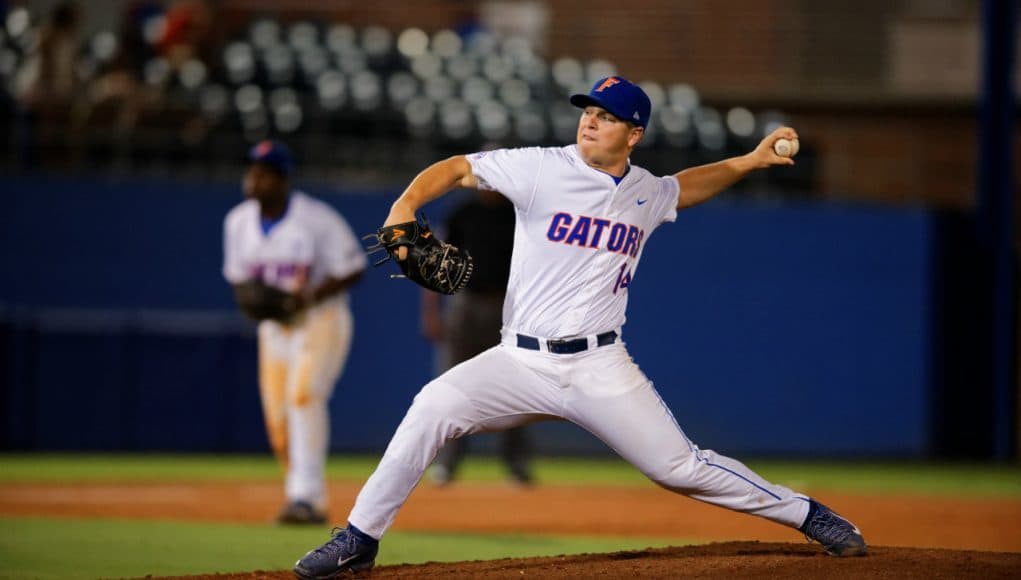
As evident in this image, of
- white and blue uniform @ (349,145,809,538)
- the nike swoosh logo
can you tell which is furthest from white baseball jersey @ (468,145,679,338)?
the nike swoosh logo

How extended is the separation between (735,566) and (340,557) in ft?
4.82

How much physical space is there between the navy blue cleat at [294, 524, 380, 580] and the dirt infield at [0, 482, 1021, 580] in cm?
14

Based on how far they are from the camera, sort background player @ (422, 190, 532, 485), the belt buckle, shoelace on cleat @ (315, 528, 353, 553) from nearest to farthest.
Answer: shoelace on cleat @ (315, 528, 353, 553) → the belt buckle → background player @ (422, 190, 532, 485)

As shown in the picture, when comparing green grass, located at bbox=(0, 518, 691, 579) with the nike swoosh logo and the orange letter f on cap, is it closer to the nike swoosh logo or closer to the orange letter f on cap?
the nike swoosh logo

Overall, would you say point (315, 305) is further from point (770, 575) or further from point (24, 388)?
point (24, 388)

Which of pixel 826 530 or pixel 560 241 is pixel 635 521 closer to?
pixel 826 530

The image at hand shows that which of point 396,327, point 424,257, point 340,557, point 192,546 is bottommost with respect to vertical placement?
point 192,546

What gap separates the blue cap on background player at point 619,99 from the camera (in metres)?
5.41

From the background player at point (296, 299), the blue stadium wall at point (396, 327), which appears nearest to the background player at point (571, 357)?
the background player at point (296, 299)

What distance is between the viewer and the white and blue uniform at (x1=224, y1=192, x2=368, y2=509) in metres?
8.09

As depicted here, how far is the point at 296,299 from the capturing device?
8188 millimetres

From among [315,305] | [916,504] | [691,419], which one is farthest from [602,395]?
[691,419]

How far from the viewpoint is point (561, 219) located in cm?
543

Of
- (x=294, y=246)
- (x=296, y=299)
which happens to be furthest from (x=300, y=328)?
(x=294, y=246)
